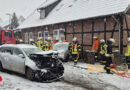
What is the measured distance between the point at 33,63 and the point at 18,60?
1.13 m

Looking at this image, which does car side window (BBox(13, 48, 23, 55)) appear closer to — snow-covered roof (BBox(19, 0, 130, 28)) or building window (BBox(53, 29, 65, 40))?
snow-covered roof (BBox(19, 0, 130, 28))

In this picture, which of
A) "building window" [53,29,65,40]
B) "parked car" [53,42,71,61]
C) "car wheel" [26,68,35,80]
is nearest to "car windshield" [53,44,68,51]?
"parked car" [53,42,71,61]

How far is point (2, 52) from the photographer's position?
9.37 metres

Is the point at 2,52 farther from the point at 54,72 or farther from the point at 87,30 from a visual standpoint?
the point at 87,30

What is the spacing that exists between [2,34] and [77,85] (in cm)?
1726

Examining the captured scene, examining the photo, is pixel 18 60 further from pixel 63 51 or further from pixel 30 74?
pixel 63 51

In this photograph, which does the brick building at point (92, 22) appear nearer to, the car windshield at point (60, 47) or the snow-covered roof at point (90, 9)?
the snow-covered roof at point (90, 9)

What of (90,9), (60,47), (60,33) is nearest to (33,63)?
(60,47)

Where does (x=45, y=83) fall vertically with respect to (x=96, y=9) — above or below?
below

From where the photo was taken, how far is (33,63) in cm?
723

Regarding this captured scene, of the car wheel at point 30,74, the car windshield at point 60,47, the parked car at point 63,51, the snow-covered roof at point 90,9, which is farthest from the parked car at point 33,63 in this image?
the snow-covered roof at point 90,9

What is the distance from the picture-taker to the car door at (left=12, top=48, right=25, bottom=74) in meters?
7.74

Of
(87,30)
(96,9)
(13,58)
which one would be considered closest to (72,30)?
(87,30)

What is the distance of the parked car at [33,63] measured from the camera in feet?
23.4
